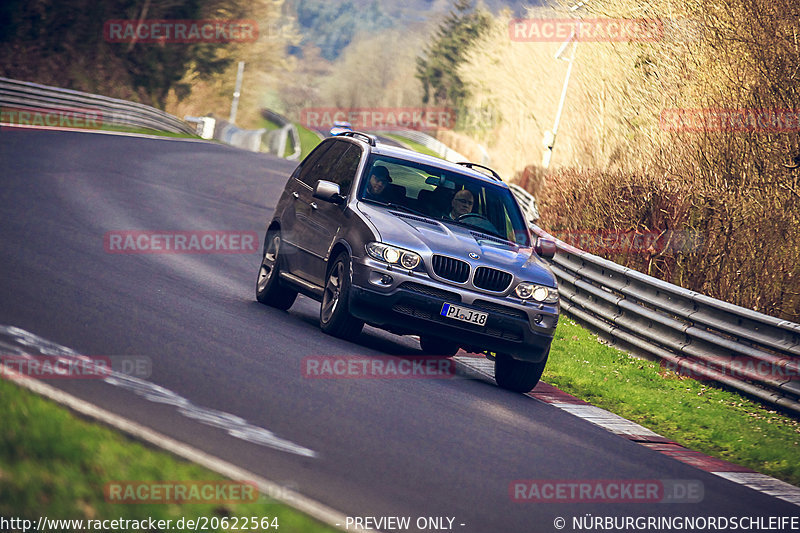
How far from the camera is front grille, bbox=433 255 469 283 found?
1051 cm

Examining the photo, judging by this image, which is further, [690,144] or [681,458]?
[690,144]

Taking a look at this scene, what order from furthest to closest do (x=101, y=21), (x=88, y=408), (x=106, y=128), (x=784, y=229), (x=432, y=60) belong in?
(x=432, y=60) < (x=101, y=21) < (x=106, y=128) < (x=784, y=229) < (x=88, y=408)

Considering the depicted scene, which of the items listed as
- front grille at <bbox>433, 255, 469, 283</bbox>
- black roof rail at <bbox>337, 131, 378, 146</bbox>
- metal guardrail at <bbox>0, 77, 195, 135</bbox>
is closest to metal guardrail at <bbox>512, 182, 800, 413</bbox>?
front grille at <bbox>433, 255, 469, 283</bbox>

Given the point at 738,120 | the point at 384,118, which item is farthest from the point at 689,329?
the point at 384,118

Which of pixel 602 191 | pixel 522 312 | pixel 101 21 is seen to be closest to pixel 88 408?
pixel 522 312

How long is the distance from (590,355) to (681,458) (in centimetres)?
481

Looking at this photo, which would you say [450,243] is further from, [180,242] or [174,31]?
[174,31]

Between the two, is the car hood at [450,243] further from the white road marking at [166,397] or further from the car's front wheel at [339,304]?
the white road marking at [166,397]

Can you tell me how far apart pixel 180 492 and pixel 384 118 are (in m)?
153

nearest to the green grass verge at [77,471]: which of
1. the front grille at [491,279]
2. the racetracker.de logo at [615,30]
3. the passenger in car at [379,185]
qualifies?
the front grille at [491,279]

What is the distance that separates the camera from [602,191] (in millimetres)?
19141

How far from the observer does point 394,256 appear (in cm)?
1047

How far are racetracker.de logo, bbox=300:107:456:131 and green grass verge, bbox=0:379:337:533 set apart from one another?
105 metres

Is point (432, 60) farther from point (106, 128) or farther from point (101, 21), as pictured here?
point (106, 128)
